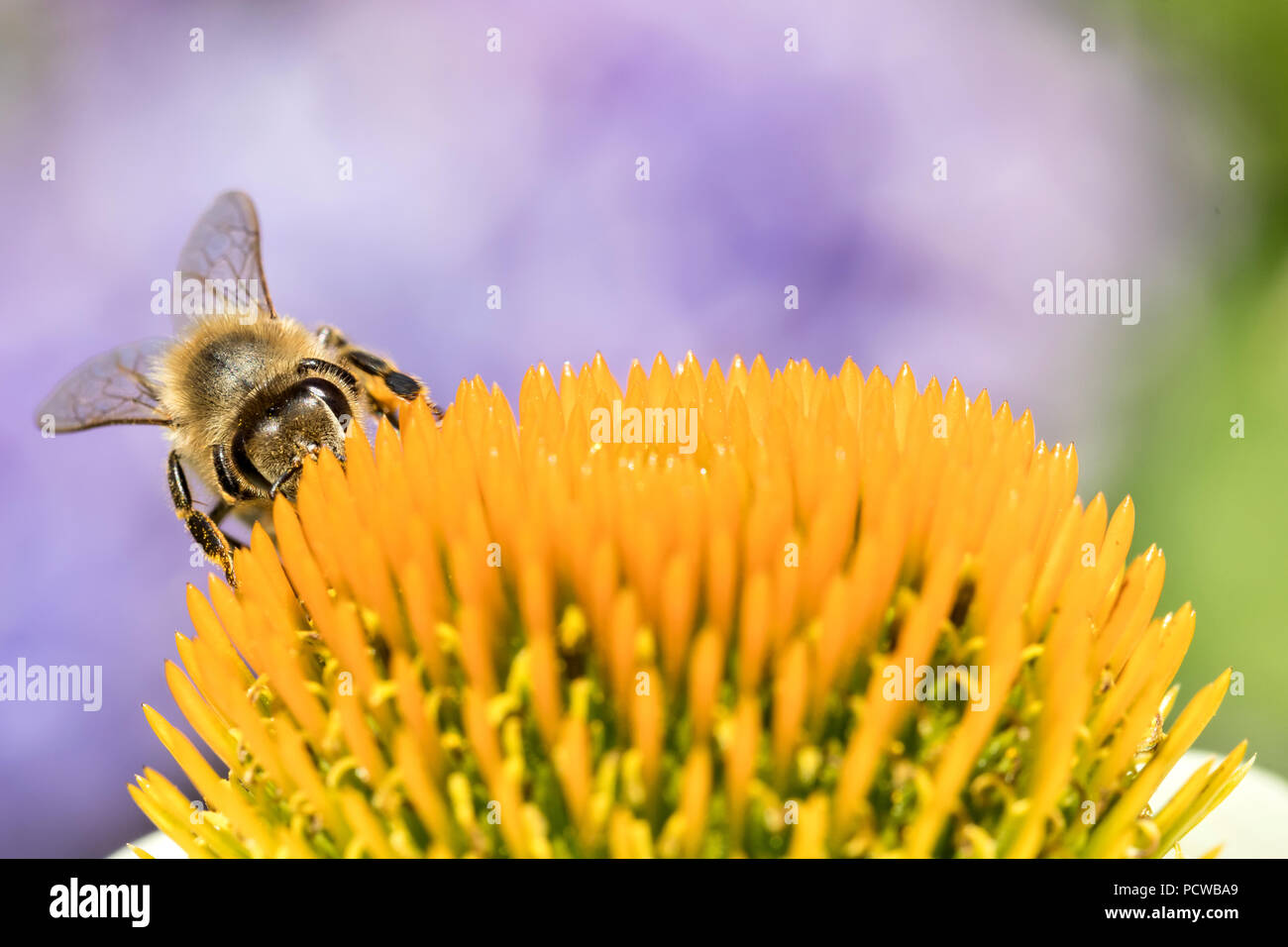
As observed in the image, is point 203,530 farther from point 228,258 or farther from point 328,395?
point 228,258

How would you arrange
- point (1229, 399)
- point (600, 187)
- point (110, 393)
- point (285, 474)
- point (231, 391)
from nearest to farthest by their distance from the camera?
1. point (285, 474)
2. point (231, 391)
3. point (110, 393)
4. point (1229, 399)
5. point (600, 187)

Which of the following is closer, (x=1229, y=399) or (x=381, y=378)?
(x=381, y=378)

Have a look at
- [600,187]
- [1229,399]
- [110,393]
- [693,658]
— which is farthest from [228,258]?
[1229,399]

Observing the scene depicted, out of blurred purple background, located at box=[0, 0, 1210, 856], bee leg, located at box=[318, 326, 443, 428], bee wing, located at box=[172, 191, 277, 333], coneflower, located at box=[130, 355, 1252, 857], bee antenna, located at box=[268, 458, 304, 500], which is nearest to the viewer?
coneflower, located at box=[130, 355, 1252, 857]

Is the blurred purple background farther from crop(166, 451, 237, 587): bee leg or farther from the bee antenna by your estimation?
the bee antenna

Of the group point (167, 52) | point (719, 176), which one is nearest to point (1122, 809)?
point (719, 176)

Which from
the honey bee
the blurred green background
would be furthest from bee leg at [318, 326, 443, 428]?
the blurred green background
